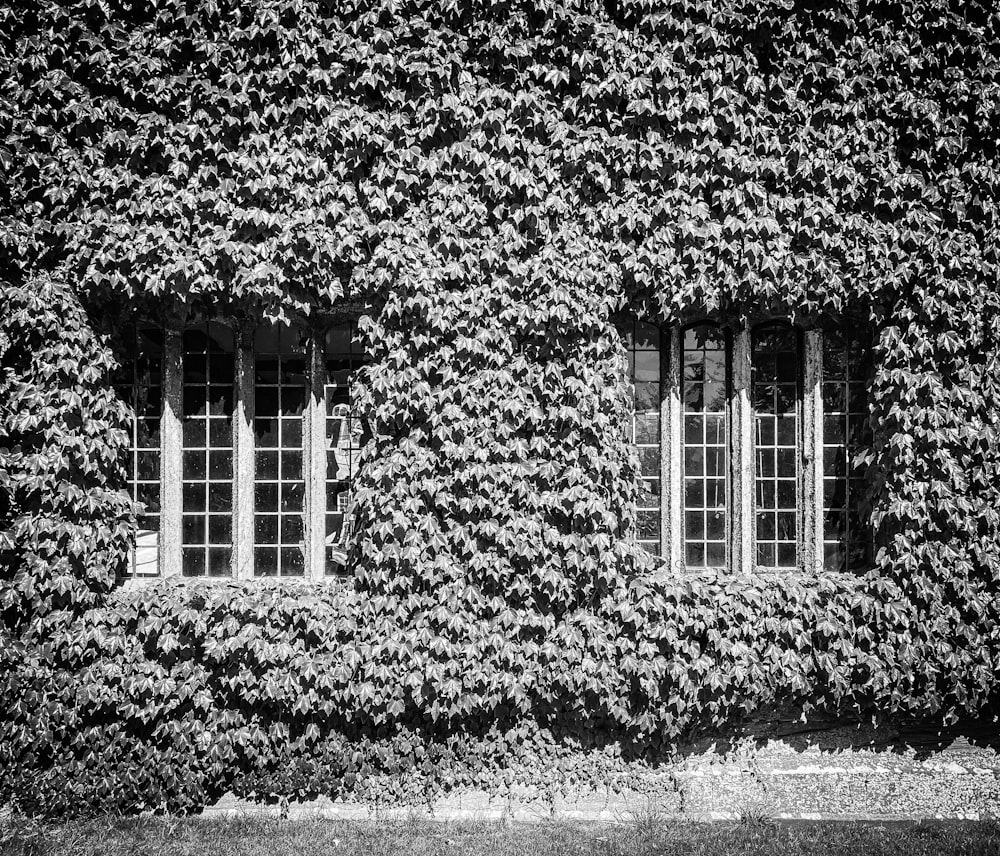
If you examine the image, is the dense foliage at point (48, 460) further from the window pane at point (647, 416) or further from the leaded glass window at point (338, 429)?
the window pane at point (647, 416)

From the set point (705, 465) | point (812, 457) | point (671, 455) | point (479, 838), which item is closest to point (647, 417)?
point (671, 455)

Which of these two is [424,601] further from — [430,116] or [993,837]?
[993,837]

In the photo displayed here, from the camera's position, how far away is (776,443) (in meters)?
5.58

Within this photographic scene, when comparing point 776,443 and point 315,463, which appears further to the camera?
point 776,443

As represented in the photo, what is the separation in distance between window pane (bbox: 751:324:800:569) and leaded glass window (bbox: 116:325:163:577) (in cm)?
538

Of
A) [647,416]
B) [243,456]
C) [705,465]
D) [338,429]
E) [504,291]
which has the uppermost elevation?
[504,291]

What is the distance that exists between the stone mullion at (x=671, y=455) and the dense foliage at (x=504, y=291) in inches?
18.1

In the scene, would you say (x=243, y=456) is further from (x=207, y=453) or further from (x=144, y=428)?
(x=144, y=428)

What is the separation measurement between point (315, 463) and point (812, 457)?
4401mm

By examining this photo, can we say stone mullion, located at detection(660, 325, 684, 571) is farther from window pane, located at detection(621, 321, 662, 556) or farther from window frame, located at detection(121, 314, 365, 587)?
window frame, located at detection(121, 314, 365, 587)

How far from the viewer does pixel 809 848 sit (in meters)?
4.35

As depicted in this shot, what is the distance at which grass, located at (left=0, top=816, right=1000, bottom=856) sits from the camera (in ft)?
14.0

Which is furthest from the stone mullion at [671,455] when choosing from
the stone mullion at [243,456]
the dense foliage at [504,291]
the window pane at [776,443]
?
the stone mullion at [243,456]

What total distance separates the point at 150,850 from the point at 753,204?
6677mm
